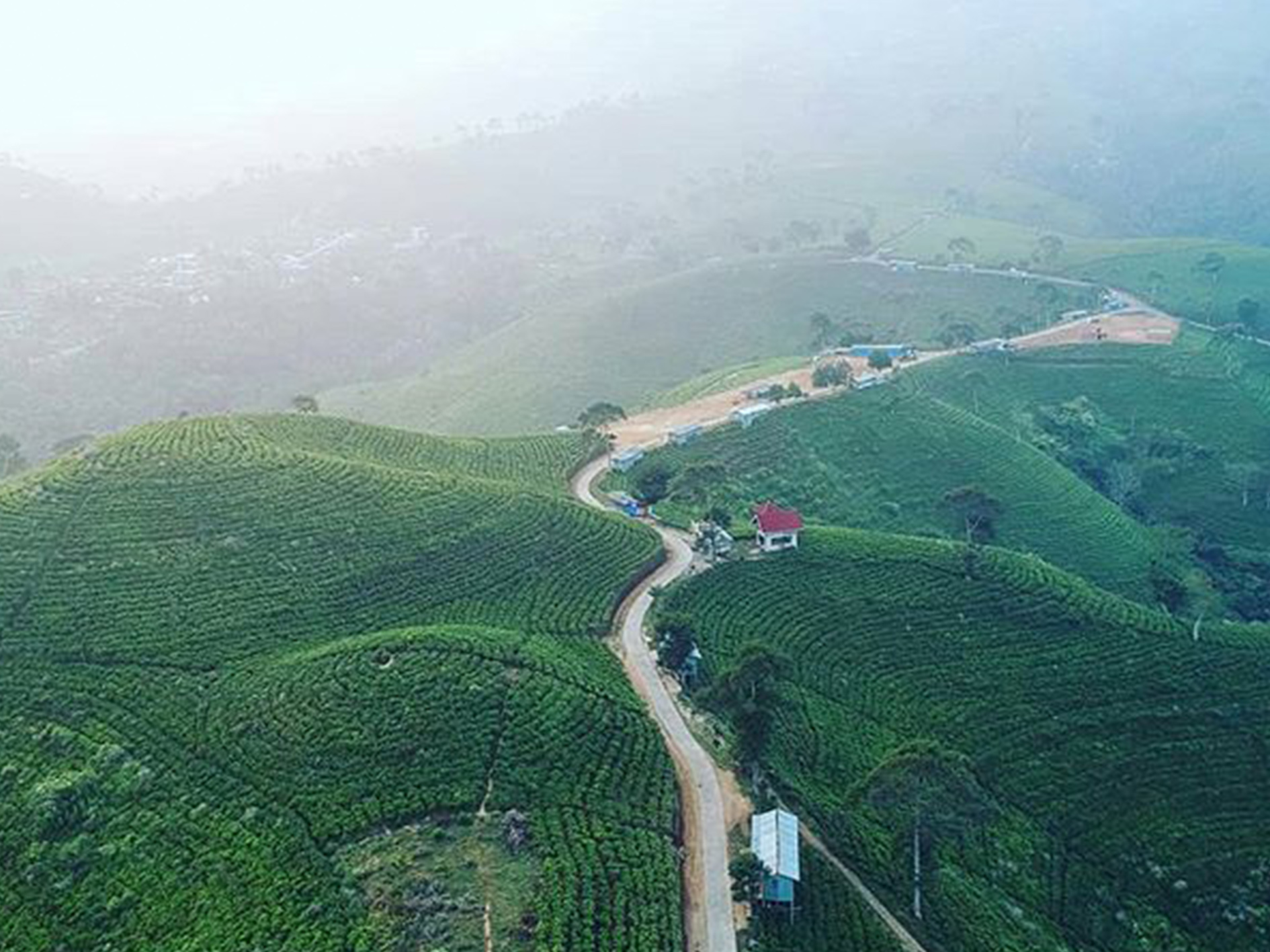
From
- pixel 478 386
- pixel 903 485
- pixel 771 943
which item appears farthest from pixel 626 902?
pixel 478 386

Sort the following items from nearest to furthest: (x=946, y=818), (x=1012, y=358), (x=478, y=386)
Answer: (x=946, y=818) < (x=1012, y=358) < (x=478, y=386)

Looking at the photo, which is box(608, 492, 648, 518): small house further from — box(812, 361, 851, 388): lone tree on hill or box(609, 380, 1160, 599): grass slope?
box(812, 361, 851, 388): lone tree on hill

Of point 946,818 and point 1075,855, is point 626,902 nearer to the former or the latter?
point 946,818

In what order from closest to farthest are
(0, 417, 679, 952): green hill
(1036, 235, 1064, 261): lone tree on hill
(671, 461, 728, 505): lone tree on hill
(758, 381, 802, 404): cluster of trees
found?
1. (0, 417, 679, 952): green hill
2. (671, 461, 728, 505): lone tree on hill
3. (758, 381, 802, 404): cluster of trees
4. (1036, 235, 1064, 261): lone tree on hill

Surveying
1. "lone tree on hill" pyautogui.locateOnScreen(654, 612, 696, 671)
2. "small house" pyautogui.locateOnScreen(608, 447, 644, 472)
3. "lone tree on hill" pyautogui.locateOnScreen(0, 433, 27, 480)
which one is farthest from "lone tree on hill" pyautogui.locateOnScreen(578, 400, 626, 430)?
"lone tree on hill" pyautogui.locateOnScreen(0, 433, 27, 480)

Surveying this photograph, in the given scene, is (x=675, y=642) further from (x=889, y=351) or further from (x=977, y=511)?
(x=889, y=351)

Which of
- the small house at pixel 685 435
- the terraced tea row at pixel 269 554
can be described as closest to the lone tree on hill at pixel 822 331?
the small house at pixel 685 435
